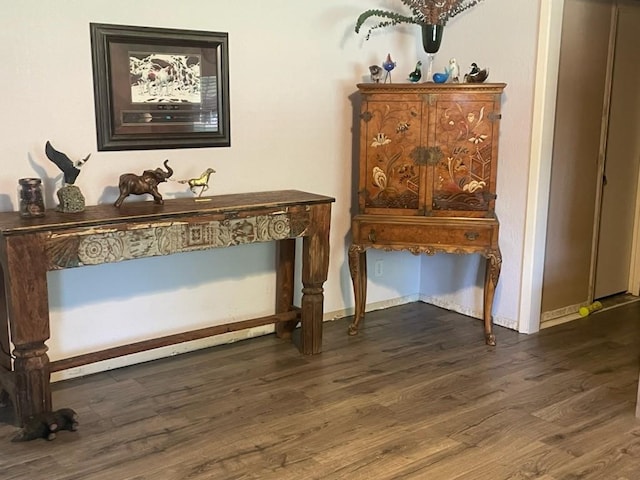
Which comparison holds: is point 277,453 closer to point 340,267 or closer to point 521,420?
point 521,420

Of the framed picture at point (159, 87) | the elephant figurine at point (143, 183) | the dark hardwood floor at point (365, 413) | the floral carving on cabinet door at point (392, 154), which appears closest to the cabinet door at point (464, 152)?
the floral carving on cabinet door at point (392, 154)

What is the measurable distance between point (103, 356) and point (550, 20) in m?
2.96

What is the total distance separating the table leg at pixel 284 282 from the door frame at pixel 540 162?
4.59 feet

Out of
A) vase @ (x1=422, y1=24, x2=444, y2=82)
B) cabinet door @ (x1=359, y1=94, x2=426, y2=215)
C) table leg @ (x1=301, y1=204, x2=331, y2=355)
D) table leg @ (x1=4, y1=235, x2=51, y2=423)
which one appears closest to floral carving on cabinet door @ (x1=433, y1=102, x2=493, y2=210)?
cabinet door @ (x1=359, y1=94, x2=426, y2=215)

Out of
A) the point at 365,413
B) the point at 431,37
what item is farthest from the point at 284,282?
the point at 431,37

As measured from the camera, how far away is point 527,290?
4.13 meters

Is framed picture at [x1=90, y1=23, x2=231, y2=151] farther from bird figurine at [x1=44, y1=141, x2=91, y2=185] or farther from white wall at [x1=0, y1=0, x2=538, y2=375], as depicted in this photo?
bird figurine at [x1=44, y1=141, x2=91, y2=185]

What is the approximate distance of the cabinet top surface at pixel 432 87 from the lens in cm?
377

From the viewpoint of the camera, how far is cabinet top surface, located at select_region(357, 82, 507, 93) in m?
3.77

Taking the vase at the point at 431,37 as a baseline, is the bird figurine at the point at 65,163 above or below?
below

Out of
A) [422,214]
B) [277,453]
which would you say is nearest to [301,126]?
[422,214]

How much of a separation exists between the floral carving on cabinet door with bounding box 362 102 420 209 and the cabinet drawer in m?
0.13

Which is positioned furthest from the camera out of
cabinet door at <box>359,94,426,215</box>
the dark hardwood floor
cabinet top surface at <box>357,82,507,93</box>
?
cabinet door at <box>359,94,426,215</box>

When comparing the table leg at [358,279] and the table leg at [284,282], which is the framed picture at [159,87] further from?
the table leg at [358,279]
